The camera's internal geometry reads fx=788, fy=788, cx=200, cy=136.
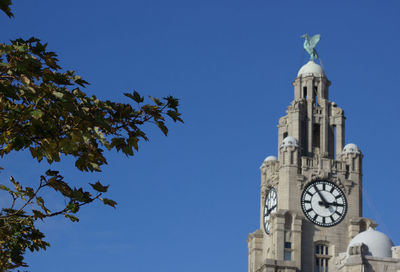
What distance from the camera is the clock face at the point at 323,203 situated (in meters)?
91.6

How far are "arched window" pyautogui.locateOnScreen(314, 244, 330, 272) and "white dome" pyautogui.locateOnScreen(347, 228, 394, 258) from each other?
6.28 metres

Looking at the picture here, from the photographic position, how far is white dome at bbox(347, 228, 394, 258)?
8306 cm

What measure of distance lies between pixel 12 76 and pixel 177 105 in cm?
331

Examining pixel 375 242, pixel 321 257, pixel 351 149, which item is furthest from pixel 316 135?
pixel 375 242

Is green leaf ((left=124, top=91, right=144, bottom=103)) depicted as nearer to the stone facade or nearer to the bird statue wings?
the stone facade

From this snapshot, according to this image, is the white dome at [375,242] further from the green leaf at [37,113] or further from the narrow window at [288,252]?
the green leaf at [37,113]

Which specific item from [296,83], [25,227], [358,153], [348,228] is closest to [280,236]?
[348,228]

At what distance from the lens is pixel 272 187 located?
9725cm

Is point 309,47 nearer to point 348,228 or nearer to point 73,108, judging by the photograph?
point 348,228

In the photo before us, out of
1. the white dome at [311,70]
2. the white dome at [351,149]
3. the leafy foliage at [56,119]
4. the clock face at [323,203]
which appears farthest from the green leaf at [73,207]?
the white dome at [311,70]

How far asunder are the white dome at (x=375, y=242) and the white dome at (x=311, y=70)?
940 inches

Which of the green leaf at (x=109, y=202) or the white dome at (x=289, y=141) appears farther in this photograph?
the white dome at (x=289, y=141)

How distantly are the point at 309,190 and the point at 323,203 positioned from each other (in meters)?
2.25

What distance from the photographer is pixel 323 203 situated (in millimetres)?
92688
